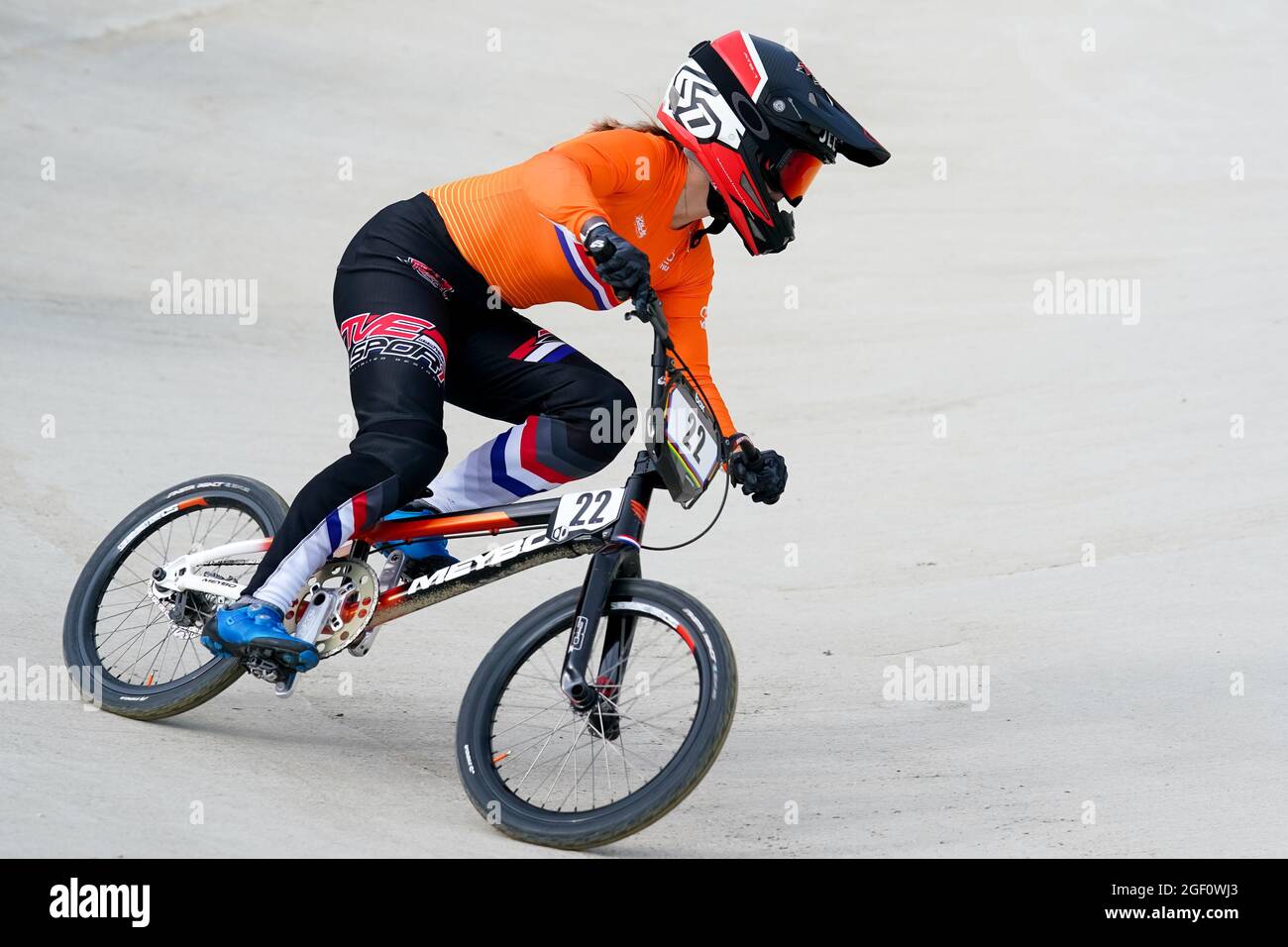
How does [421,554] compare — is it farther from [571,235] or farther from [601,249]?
[601,249]

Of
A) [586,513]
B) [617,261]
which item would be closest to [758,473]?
[586,513]

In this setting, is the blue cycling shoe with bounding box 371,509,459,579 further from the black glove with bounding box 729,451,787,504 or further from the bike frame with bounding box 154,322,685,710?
the black glove with bounding box 729,451,787,504

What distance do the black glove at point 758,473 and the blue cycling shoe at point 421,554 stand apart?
3.04 ft

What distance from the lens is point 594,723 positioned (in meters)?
3.79

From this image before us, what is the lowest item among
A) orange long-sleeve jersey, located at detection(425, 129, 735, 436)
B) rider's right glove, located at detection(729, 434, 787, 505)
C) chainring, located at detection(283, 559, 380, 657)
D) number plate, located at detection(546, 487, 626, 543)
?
chainring, located at detection(283, 559, 380, 657)

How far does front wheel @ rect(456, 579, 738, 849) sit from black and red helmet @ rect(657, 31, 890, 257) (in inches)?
42.7

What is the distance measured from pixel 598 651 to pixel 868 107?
11535 mm

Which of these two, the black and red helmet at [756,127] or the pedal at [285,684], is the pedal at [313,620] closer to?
the pedal at [285,684]

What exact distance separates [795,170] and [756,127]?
19 cm

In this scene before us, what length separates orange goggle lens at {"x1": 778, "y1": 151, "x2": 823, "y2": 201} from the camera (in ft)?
13.1

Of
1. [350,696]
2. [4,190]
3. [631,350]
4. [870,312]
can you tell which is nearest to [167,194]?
[4,190]

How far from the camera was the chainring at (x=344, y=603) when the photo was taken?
163 inches

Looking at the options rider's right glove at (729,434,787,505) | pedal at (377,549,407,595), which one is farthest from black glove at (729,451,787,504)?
pedal at (377,549,407,595)

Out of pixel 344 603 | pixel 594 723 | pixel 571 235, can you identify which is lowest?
pixel 594 723
